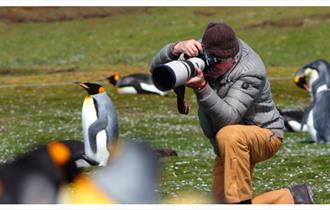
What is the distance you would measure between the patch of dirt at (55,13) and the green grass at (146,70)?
0.61 m

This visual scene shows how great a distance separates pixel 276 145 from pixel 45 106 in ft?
43.2

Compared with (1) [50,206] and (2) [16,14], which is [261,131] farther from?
(2) [16,14]

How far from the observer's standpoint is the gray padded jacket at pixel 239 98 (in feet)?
18.1

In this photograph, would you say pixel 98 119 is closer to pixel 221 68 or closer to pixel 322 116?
pixel 322 116

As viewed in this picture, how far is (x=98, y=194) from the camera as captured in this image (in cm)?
Answer: 405

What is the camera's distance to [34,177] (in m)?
3.95

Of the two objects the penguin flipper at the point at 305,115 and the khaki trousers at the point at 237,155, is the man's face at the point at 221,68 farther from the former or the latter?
the penguin flipper at the point at 305,115

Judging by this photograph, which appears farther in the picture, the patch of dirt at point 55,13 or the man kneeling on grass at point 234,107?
the patch of dirt at point 55,13

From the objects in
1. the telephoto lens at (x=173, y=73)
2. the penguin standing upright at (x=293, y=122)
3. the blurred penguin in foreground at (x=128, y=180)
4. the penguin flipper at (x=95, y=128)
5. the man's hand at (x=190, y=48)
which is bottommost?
the penguin standing upright at (x=293, y=122)

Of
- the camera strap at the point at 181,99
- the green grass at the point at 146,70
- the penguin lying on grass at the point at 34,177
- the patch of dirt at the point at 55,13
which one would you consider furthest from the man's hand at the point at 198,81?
the patch of dirt at the point at 55,13

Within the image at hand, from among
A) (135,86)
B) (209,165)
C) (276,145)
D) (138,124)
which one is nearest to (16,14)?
(135,86)

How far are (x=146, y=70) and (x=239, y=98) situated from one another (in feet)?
74.8

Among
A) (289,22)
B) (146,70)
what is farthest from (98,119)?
(289,22)

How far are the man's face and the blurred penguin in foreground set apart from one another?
1.66 m
